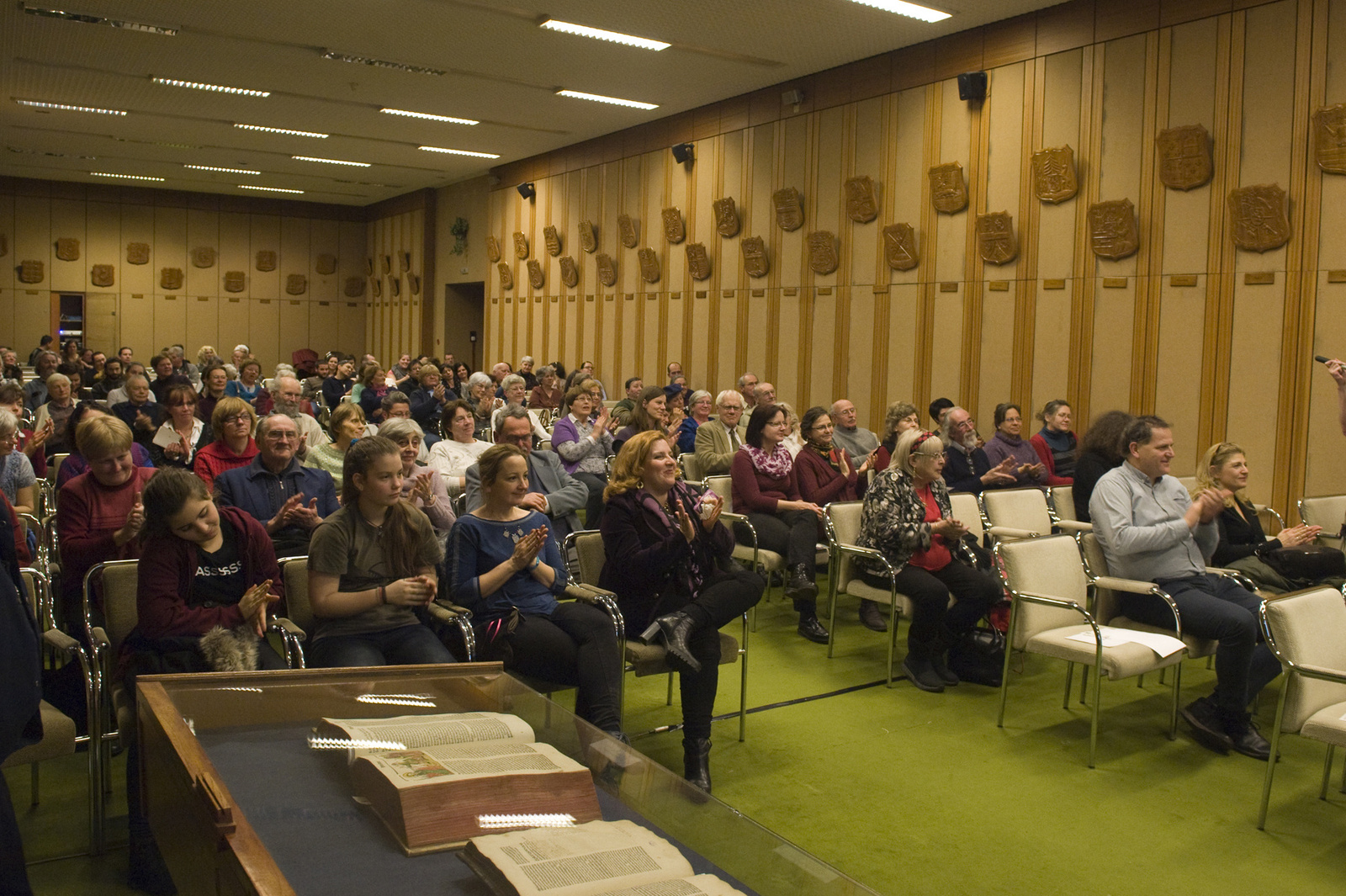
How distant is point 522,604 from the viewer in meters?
3.99

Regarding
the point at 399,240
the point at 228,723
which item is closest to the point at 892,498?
the point at 228,723

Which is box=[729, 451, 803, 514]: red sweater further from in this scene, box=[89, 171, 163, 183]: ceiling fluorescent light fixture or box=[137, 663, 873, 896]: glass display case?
box=[89, 171, 163, 183]: ceiling fluorescent light fixture

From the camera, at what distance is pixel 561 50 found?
10461 millimetres

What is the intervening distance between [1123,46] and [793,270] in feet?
13.1

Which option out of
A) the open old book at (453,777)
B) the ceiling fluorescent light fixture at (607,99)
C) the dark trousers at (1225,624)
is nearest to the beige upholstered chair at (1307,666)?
the dark trousers at (1225,624)

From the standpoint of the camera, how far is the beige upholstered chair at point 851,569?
17.0ft

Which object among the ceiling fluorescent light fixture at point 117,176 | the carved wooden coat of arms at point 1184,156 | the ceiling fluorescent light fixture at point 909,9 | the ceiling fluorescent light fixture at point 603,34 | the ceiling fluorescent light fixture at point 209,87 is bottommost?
the carved wooden coat of arms at point 1184,156

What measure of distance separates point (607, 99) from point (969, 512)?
324 inches

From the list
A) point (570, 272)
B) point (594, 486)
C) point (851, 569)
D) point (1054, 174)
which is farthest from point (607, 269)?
point (851, 569)

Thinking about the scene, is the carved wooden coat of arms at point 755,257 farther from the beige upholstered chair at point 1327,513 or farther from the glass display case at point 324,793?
the glass display case at point 324,793

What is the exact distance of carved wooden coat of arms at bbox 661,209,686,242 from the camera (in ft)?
42.4

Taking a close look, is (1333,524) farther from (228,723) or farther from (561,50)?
(561,50)

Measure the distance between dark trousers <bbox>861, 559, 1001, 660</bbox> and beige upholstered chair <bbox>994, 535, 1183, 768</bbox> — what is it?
0.45 meters

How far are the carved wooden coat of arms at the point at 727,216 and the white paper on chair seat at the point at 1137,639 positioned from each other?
819 cm
